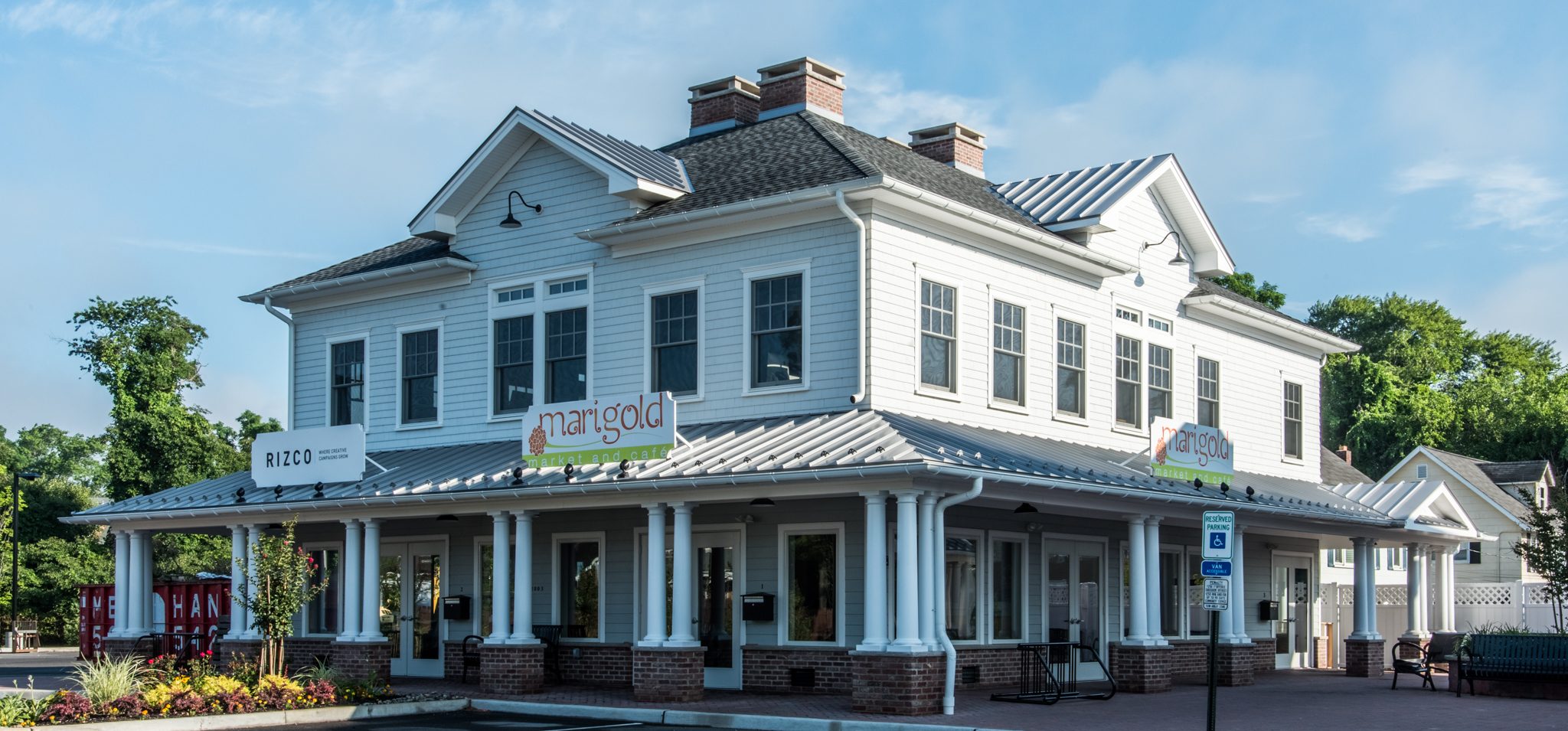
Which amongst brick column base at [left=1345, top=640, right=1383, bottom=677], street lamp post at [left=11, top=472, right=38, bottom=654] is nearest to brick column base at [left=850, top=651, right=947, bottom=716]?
brick column base at [left=1345, top=640, right=1383, bottom=677]

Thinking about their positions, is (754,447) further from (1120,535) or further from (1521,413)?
(1521,413)

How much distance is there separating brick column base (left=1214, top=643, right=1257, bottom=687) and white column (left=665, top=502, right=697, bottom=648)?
894 centimetres

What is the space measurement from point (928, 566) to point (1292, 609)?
15423mm

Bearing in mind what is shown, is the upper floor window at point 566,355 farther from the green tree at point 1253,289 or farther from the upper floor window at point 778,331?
the green tree at point 1253,289

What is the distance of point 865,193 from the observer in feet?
68.1

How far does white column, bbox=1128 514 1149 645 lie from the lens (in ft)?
72.6

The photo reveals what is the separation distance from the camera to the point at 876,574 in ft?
60.2

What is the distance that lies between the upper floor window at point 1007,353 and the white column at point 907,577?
516 centimetres

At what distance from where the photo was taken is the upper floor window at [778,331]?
21828 mm

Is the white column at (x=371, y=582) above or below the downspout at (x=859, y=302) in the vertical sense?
below

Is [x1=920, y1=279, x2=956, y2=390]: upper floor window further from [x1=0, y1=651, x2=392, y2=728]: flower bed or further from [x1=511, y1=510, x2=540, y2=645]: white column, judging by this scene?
[x1=0, y1=651, x2=392, y2=728]: flower bed

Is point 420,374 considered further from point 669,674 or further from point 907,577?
point 907,577

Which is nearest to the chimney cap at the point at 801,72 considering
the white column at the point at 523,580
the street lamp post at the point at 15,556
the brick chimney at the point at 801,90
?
the brick chimney at the point at 801,90

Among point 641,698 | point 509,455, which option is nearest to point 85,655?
point 509,455
